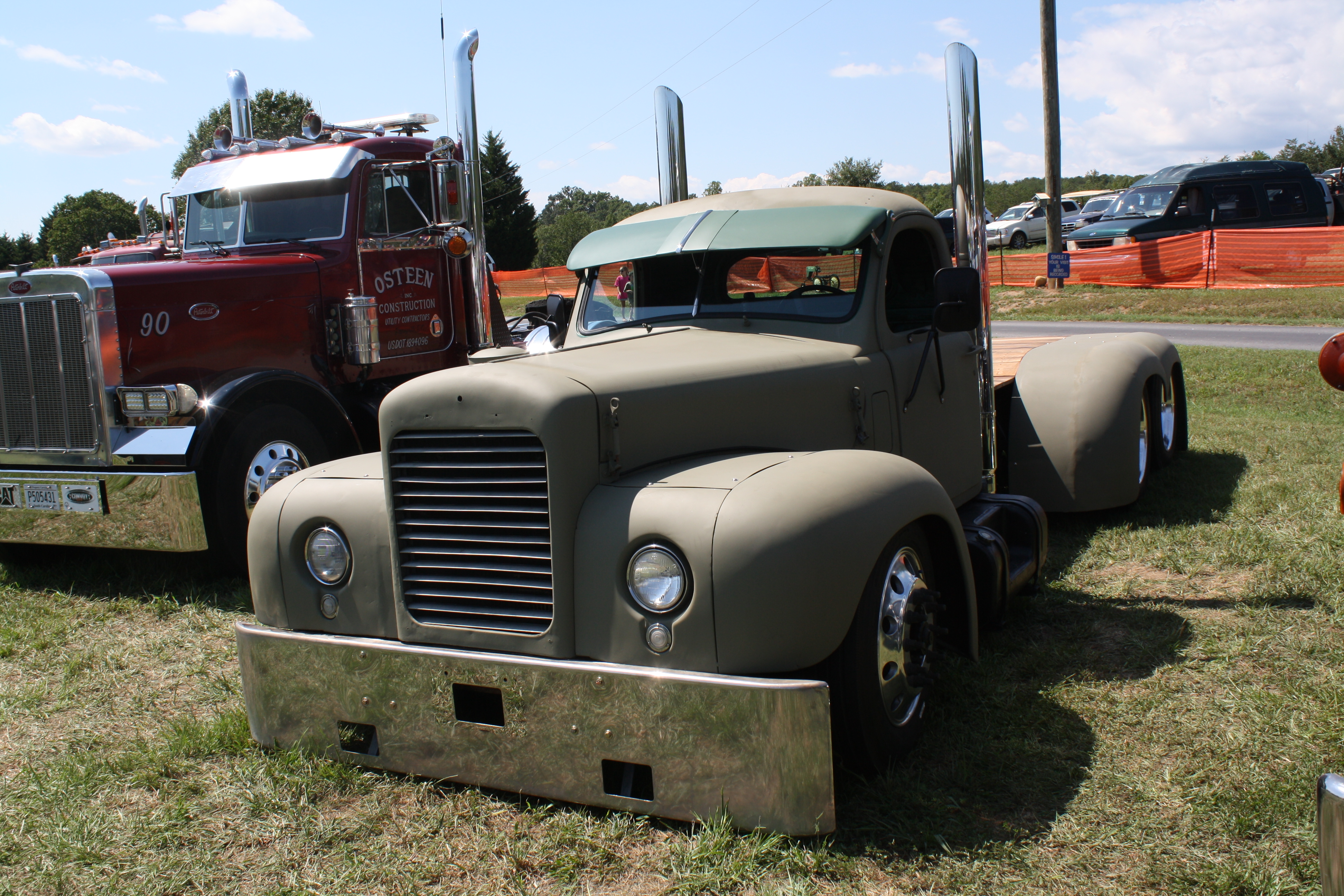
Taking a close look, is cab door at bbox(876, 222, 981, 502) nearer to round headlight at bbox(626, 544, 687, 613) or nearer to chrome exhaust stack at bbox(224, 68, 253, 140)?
round headlight at bbox(626, 544, 687, 613)

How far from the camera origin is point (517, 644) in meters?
2.97

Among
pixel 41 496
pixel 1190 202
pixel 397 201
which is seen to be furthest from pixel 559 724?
pixel 1190 202

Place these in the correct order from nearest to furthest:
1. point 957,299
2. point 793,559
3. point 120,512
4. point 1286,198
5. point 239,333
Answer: point 793,559, point 957,299, point 120,512, point 239,333, point 1286,198

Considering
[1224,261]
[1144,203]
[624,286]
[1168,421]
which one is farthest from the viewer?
[1144,203]

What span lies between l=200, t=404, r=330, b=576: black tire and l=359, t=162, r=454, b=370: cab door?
4.22 ft

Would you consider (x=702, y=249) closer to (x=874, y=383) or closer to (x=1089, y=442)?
(x=874, y=383)

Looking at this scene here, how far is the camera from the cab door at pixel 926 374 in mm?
4242

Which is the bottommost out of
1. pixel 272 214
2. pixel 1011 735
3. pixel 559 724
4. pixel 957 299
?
pixel 1011 735

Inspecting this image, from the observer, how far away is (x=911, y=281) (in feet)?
14.7

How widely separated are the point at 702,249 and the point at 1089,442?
2.74m

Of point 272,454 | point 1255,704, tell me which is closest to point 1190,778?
point 1255,704

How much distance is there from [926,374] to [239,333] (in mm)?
3964

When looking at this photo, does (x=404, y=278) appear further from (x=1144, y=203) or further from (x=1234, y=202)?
(x=1234, y=202)

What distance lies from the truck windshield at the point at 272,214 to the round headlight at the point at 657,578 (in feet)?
15.6
